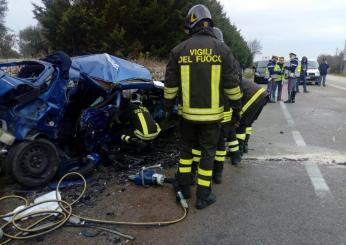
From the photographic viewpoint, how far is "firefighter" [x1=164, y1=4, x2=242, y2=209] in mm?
4023

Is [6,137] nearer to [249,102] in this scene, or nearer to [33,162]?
[33,162]

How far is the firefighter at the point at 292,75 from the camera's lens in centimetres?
1396

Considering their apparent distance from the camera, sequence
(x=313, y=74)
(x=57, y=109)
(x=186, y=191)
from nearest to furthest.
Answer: (x=186, y=191), (x=57, y=109), (x=313, y=74)

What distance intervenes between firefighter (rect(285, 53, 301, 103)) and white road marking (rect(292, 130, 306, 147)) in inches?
235

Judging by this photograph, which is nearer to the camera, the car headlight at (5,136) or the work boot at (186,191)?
the car headlight at (5,136)

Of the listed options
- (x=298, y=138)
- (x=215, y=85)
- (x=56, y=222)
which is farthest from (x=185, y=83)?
(x=298, y=138)

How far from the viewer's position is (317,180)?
5004 millimetres

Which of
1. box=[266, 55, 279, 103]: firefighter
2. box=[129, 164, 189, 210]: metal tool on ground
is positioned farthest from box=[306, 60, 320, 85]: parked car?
box=[129, 164, 189, 210]: metal tool on ground

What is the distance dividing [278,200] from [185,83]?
1684 mm

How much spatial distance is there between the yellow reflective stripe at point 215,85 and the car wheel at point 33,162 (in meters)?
2.07

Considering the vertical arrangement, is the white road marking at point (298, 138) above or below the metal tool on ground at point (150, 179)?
below

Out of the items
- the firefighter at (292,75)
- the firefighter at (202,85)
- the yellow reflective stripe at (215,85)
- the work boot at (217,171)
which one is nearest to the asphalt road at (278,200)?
the work boot at (217,171)

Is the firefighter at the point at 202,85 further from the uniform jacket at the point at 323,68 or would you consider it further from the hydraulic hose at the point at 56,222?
the uniform jacket at the point at 323,68

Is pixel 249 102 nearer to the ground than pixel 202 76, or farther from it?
nearer to the ground
